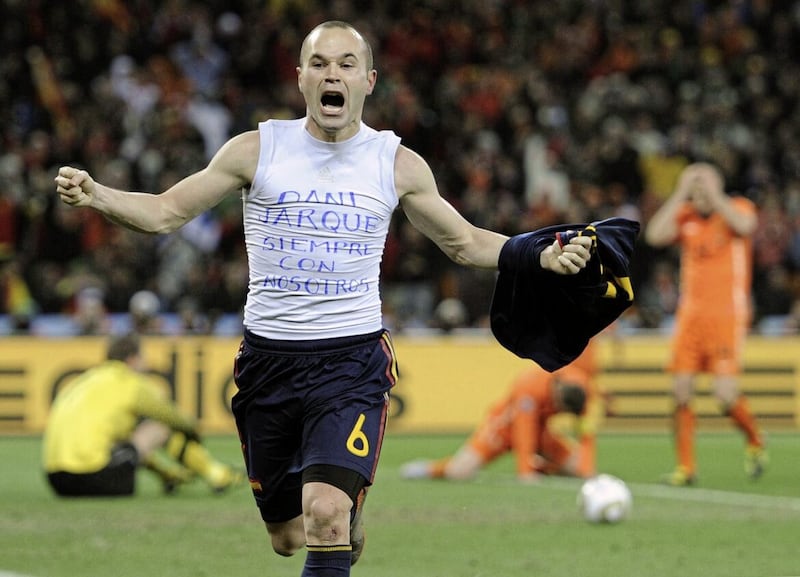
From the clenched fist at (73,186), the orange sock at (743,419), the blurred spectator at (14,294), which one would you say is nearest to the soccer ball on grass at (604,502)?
the orange sock at (743,419)

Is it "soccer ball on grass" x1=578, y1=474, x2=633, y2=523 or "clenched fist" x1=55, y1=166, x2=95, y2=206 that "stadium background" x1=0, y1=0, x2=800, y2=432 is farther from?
"clenched fist" x1=55, y1=166, x2=95, y2=206

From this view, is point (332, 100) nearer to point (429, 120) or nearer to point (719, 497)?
point (719, 497)

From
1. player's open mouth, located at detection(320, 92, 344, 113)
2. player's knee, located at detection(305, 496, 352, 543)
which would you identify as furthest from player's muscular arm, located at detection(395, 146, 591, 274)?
player's knee, located at detection(305, 496, 352, 543)

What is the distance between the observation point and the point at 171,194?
20.1 ft

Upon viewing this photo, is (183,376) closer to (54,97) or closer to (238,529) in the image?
(54,97)

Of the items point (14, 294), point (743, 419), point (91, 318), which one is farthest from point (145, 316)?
point (743, 419)

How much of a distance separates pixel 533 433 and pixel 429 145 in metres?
10.8

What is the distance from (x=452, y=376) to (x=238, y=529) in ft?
27.9

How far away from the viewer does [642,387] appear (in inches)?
729

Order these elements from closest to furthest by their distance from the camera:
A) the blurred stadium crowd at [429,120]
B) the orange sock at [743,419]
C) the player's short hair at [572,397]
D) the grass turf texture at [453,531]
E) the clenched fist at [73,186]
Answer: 1. the clenched fist at [73,186]
2. the grass turf texture at [453,531]
3. the player's short hair at [572,397]
4. the orange sock at [743,419]
5. the blurred stadium crowd at [429,120]

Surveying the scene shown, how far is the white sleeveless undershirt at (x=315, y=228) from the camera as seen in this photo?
6.23 m

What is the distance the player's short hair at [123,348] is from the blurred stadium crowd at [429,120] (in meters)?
6.14

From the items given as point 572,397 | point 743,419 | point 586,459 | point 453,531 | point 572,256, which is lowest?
point 453,531

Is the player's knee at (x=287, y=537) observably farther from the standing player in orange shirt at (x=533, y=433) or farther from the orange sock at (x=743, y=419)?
the orange sock at (x=743, y=419)
